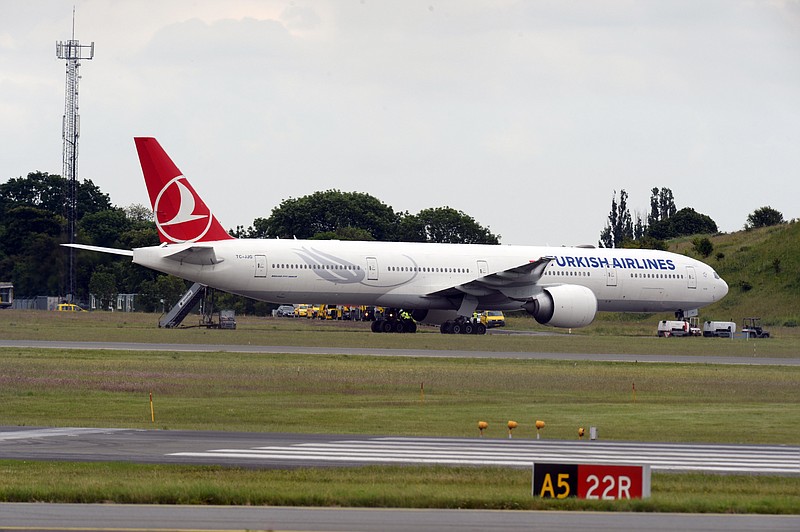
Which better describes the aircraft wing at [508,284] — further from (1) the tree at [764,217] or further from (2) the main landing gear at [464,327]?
(1) the tree at [764,217]

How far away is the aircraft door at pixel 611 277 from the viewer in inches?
2368

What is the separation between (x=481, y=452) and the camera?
19344mm

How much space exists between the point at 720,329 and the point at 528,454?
53946 millimetres

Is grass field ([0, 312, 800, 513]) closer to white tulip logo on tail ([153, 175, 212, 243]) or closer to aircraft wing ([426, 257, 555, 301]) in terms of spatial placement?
white tulip logo on tail ([153, 175, 212, 243])

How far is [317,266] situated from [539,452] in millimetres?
35481

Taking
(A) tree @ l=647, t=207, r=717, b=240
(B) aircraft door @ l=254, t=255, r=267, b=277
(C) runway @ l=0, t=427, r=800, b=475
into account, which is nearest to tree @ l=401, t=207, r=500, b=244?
(A) tree @ l=647, t=207, r=717, b=240

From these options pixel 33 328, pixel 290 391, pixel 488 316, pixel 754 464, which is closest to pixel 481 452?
pixel 754 464

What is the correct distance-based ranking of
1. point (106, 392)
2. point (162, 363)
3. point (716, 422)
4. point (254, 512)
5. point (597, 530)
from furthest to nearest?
1. point (162, 363)
2. point (106, 392)
3. point (716, 422)
4. point (254, 512)
5. point (597, 530)

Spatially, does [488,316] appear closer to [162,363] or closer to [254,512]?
[162,363]

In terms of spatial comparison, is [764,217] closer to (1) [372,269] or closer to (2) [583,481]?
(1) [372,269]

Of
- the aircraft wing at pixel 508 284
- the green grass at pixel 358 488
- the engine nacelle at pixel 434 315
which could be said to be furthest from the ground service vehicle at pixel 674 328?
the green grass at pixel 358 488

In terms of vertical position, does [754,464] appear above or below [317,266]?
below

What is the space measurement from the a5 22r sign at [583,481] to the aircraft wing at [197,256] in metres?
39.1

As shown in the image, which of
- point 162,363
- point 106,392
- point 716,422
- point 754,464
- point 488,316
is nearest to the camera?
point 754,464
